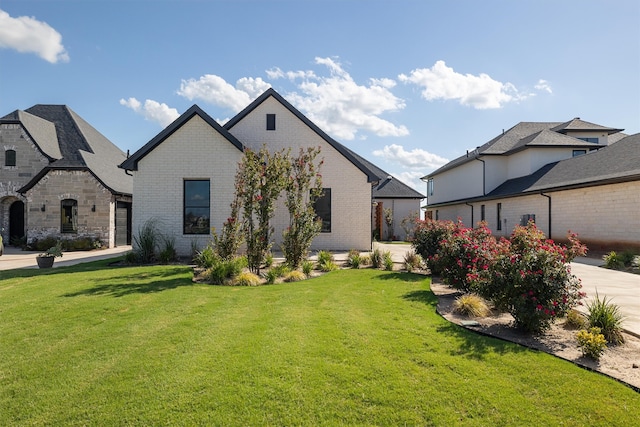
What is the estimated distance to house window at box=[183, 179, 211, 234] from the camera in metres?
12.9

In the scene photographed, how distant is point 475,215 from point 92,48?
25339 mm

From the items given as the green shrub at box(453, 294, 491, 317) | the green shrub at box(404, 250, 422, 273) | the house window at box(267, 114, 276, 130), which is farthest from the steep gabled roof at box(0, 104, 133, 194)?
the green shrub at box(453, 294, 491, 317)

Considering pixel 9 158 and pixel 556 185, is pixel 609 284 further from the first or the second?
pixel 9 158

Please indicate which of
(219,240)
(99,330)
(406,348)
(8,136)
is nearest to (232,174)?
(219,240)

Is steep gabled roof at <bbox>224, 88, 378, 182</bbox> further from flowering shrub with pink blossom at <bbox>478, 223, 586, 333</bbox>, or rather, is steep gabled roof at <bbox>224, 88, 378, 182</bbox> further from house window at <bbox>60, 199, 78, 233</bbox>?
flowering shrub with pink blossom at <bbox>478, 223, 586, 333</bbox>

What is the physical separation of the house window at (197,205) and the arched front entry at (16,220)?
13.5 meters

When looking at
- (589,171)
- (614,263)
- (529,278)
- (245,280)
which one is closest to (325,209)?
(245,280)

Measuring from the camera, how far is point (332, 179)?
51.2 feet

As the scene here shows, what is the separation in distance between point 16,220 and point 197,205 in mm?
14378

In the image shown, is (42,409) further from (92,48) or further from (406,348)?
(92,48)

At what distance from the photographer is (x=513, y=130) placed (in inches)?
1097

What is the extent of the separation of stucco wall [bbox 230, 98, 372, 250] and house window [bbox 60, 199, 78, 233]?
9748 millimetres

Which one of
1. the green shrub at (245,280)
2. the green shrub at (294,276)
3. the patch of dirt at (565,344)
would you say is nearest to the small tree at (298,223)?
the green shrub at (294,276)

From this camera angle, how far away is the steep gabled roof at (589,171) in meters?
14.0
